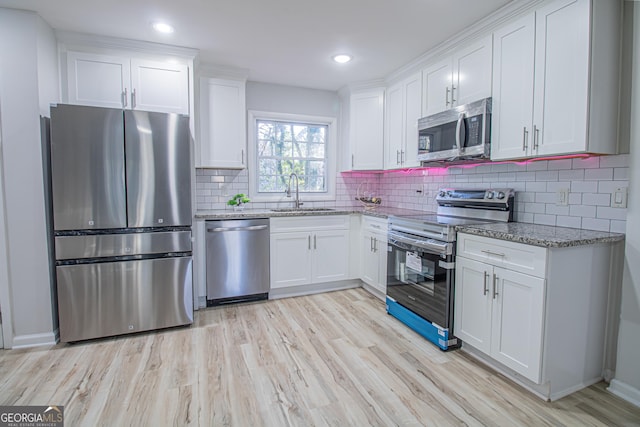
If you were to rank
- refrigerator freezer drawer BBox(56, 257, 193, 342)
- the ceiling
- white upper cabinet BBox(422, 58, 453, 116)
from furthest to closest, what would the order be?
white upper cabinet BBox(422, 58, 453, 116)
refrigerator freezer drawer BBox(56, 257, 193, 342)
the ceiling

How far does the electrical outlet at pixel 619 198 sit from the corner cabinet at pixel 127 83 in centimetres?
331

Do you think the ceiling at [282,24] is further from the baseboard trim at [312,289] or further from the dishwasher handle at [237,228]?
the baseboard trim at [312,289]

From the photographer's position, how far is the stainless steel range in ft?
7.70

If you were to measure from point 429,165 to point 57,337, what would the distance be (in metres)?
3.51

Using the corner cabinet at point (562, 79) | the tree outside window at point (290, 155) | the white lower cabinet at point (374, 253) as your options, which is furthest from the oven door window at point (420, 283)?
the tree outside window at point (290, 155)

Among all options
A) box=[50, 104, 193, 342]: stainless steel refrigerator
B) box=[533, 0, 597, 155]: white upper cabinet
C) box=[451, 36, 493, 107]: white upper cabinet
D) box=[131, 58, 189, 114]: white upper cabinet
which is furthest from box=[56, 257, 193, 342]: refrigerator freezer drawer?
box=[533, 0, 597, 155]: white upper cabinet

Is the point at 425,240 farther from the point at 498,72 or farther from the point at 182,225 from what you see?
the point at 182,225

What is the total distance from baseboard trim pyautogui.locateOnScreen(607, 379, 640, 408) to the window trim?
3.11 m

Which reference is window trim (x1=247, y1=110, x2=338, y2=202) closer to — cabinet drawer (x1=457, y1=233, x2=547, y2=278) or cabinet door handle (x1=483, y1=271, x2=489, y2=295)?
cabinet drawer (x1=457, y1=233, x2=547, y2=278)

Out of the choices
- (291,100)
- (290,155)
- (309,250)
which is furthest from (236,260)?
(291,100)

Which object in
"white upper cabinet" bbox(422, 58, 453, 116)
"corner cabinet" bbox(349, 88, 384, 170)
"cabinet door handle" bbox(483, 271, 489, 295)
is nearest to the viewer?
"cabinet door handle" bbox(483, 271, 489, 295)

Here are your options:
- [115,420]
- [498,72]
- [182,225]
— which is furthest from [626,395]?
[182,225]

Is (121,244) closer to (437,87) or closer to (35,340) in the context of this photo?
(35,340)

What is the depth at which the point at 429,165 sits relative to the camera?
3.10 m
